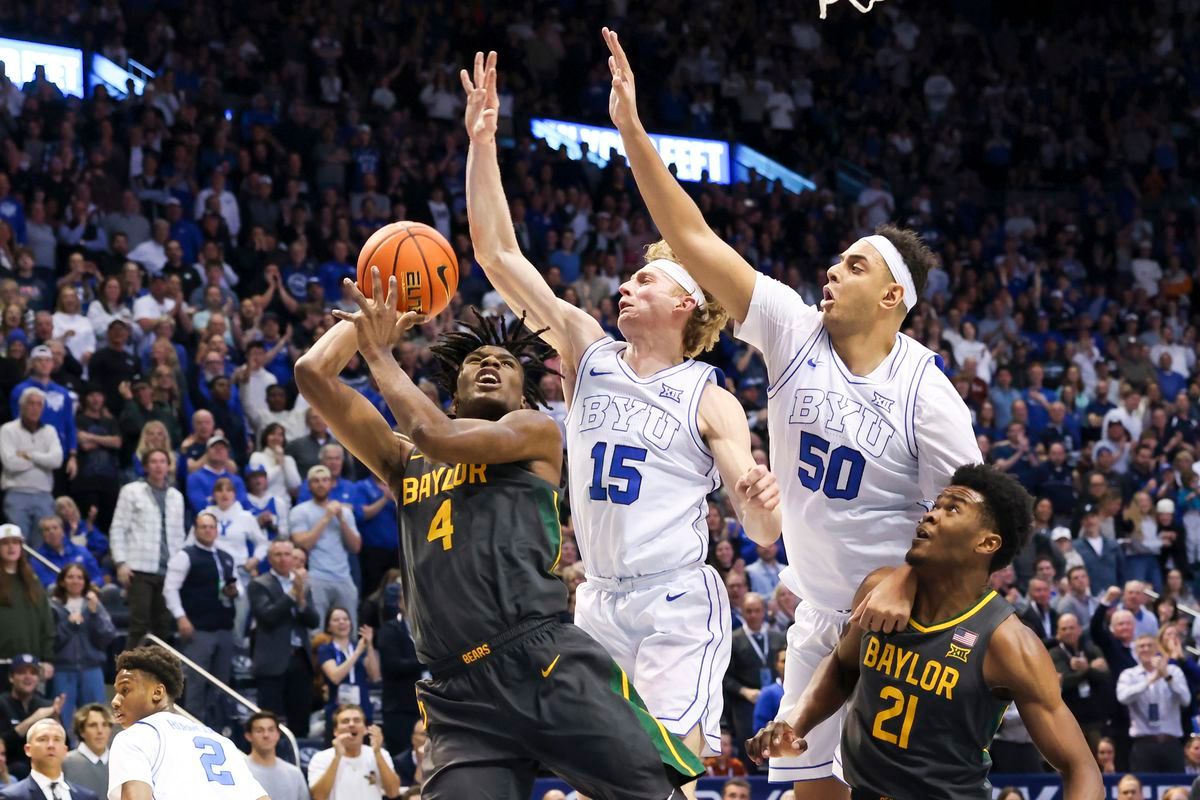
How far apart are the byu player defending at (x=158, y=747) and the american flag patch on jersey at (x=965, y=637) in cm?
389

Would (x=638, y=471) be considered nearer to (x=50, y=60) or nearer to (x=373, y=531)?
(x=373, y=531)

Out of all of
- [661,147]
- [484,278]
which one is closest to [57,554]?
[484,278]

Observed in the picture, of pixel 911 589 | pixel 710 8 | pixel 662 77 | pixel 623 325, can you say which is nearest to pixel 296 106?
pixel 662 77

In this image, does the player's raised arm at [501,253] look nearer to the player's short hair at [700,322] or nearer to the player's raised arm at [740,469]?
the player's short hair at [700,322]

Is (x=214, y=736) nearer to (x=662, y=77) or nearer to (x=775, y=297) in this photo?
(x=775, y=297)

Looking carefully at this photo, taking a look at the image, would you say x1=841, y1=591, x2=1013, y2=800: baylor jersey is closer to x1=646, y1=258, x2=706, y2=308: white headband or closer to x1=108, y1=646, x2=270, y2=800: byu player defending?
x1=646, y1=258, x2=706, y2=308: white headband

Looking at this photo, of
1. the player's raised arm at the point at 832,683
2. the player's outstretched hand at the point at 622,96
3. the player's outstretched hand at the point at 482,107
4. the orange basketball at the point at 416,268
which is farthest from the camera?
the player's outstretched hand at the point at 482,107

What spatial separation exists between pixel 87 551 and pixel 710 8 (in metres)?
15.7

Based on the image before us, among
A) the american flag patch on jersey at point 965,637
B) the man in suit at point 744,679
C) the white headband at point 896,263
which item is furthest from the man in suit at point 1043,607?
the american flag patch on jersey at point 965,637

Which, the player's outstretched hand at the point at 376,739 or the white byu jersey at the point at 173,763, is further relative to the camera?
the player's outstretched hand at the point at 376,739

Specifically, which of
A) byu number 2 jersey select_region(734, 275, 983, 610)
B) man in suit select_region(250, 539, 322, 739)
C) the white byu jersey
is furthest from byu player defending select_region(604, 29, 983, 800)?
man in suit select_region(250, 539, 322, 739)

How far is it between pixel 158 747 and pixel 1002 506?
4.10 metres

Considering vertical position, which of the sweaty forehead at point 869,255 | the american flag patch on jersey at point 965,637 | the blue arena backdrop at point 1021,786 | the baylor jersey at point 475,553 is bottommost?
the blue arena backdrop at point 1021,786

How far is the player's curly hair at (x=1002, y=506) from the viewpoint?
5.25m
